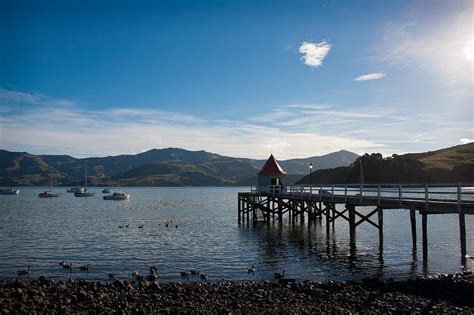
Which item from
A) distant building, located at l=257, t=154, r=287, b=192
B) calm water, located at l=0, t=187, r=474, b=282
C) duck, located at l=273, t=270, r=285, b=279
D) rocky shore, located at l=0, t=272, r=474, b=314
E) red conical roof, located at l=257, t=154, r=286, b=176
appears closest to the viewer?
rocky shore, located at l=0, t=272, r=474, b=314

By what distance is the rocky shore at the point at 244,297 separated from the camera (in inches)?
618

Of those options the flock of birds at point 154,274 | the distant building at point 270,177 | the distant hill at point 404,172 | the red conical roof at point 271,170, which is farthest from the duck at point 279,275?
the distant hill at point 404,172

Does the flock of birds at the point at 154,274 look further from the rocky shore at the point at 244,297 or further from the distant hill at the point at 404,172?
the distant hill at the point at 404,172

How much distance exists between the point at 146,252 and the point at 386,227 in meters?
26.0

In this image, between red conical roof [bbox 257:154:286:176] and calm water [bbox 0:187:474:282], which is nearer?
calm water [bbox 0:187:474:282]

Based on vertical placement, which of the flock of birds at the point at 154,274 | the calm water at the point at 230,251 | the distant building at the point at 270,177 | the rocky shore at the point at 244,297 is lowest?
the calm water at the point at 230,251

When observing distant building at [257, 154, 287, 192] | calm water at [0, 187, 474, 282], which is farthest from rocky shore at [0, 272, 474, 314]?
distant building at [257, 154, 287, 192]

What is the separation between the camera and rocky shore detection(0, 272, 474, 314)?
618 inches

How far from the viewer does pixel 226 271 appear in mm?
24234

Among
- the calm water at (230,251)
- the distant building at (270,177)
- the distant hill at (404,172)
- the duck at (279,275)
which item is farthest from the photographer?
the distant hill at (404,172)

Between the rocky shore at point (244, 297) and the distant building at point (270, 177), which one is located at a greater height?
the distant building at point (270, 177)

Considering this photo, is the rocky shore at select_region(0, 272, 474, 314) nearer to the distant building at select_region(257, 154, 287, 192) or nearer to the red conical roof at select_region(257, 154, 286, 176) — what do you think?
the distant building at select_region(257, 154, 287, 192)

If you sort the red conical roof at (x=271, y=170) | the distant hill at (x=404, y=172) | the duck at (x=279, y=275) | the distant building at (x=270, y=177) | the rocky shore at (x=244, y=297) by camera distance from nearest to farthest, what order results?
the rocky shore at (x=244, y=297)
the duck at (x=279, y=275)
the distant building at (x=270, y=177)
the red conical roof at (x=271, y=170)
the distant hill at (x=404, y=172)

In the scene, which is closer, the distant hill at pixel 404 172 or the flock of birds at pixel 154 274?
the flock of birds at pixel 154 274
